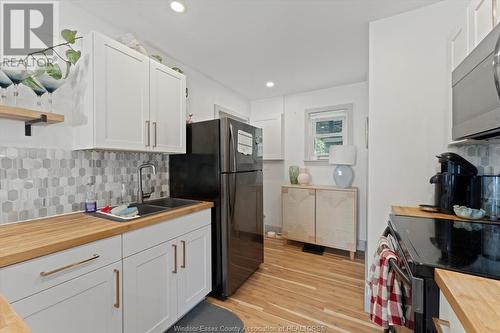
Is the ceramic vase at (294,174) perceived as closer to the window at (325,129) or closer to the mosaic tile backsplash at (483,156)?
the window at (325,129)

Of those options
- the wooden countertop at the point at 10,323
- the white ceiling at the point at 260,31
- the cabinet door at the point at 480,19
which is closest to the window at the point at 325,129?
the white ceiling at the point at 260,31

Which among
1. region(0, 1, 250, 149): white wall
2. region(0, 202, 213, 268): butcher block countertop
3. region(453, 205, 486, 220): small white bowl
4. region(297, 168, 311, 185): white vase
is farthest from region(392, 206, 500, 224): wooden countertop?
region(0, 1, 250, 149): white wall

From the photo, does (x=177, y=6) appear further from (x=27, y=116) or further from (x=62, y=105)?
(x=27, y=116)

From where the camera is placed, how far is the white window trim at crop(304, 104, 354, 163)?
3.20 meters

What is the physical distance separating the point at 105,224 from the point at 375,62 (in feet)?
7.51

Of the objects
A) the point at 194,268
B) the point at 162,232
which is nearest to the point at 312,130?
the point at 194,268

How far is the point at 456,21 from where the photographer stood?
5.08 feet

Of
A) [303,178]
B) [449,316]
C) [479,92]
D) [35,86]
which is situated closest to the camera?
[449,316]

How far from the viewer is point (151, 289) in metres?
1.40

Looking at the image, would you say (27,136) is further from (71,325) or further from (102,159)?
(71,325)

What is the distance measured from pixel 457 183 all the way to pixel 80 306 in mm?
2319

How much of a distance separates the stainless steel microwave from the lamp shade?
5.37ft

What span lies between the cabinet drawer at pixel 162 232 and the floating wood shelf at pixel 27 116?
817 millimetres

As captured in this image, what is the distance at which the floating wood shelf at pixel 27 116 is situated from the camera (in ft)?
3.75
